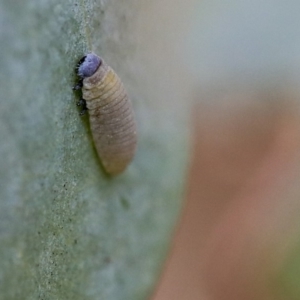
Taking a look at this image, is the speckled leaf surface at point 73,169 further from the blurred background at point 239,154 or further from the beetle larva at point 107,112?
the blurred background at point 239,154

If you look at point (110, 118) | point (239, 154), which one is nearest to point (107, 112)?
point (110, 118)

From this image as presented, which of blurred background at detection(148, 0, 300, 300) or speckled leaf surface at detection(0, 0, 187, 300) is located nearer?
speckled leaf surface at detection(0, 0, 187, 300)

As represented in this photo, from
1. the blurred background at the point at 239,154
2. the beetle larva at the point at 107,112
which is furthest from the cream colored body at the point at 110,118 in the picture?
the blurred background at the point at 239,154

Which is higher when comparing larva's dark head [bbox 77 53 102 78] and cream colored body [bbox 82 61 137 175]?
larva's dark head [bbox 77 53 102 78]

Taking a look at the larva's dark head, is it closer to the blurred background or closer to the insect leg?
the insect leg

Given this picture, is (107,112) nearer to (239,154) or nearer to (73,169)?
(73,169)

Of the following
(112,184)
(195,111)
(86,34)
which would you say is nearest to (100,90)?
(86,34)

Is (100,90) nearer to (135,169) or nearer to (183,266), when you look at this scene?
(135,169)

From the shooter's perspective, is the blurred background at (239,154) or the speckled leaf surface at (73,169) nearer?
the speckled leaf surface at (73,169)

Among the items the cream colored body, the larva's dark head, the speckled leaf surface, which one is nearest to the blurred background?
the speckled leaf surface
